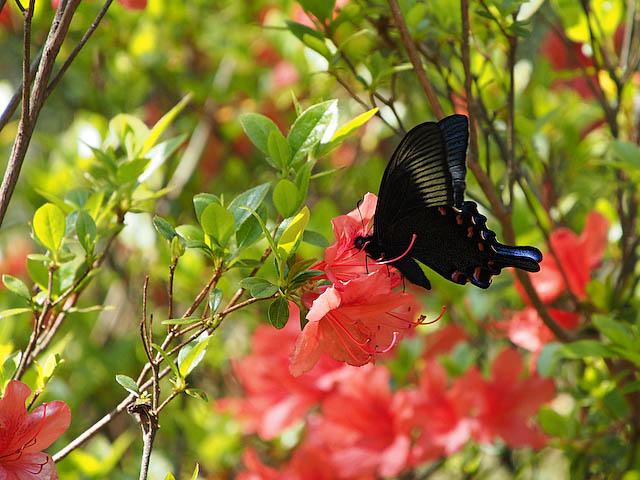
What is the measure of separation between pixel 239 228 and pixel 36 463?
11.6 inches

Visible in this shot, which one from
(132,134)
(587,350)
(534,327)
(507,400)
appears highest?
(132,134)

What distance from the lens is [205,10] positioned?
237 cm

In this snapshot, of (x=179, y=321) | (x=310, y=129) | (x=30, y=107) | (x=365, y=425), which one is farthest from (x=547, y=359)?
(x=30, y=107)

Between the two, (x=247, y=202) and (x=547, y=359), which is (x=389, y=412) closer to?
(x=547, y=359)

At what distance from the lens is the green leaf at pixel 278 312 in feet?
2.49

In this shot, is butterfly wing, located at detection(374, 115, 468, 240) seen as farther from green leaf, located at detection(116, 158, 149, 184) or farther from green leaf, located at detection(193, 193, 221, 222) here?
green leaf, located at detection(116, 158, 149, 184)

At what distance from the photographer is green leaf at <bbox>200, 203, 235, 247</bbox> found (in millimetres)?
761

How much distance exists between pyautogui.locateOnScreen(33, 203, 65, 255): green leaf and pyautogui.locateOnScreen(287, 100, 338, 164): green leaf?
265 mm

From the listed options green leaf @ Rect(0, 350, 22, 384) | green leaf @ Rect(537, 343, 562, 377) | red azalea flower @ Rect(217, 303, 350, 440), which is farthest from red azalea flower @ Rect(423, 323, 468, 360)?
green leaf @ Rect(0, 350, 22, 384)

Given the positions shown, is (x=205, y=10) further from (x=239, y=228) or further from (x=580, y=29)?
(x=239, y=228)

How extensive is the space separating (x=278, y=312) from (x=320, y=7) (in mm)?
460

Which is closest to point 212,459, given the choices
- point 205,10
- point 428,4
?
point 428,4

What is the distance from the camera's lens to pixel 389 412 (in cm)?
148

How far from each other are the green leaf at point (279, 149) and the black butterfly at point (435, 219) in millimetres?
106
